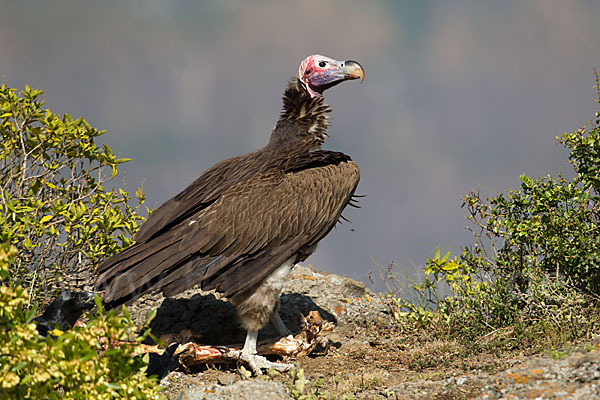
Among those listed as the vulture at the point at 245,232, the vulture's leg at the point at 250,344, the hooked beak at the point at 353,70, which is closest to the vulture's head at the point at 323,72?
the hooked beak at the point at 353,70

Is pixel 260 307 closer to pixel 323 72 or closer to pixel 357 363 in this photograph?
pixel 357 363

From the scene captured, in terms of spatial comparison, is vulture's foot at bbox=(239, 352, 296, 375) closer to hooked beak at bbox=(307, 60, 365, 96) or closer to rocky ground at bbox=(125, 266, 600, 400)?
rocky ground at bbox=(125, 266, 600, 400)

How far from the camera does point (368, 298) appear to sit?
950 centimetres

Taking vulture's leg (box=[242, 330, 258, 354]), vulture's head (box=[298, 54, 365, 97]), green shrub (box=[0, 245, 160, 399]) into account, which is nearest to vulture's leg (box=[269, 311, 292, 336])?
Answer: vulture's leg (box=[242, 330, 258, 354])

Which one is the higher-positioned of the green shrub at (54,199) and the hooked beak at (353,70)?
the hooked beak at (353,70)

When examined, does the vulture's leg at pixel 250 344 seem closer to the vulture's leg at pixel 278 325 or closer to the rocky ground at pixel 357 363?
the rocky ground at pixel 357 363

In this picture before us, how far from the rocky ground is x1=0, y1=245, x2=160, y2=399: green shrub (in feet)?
5.40

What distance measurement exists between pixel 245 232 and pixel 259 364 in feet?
4.63

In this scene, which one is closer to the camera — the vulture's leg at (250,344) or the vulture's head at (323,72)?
the vulture's leg at (250,344)

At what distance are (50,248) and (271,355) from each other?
10.1 ft

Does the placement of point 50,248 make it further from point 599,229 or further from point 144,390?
point 599,229

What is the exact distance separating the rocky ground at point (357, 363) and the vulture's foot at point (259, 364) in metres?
0.11

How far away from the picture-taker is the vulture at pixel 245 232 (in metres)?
6.38

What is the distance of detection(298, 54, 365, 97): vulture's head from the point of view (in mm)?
8328
